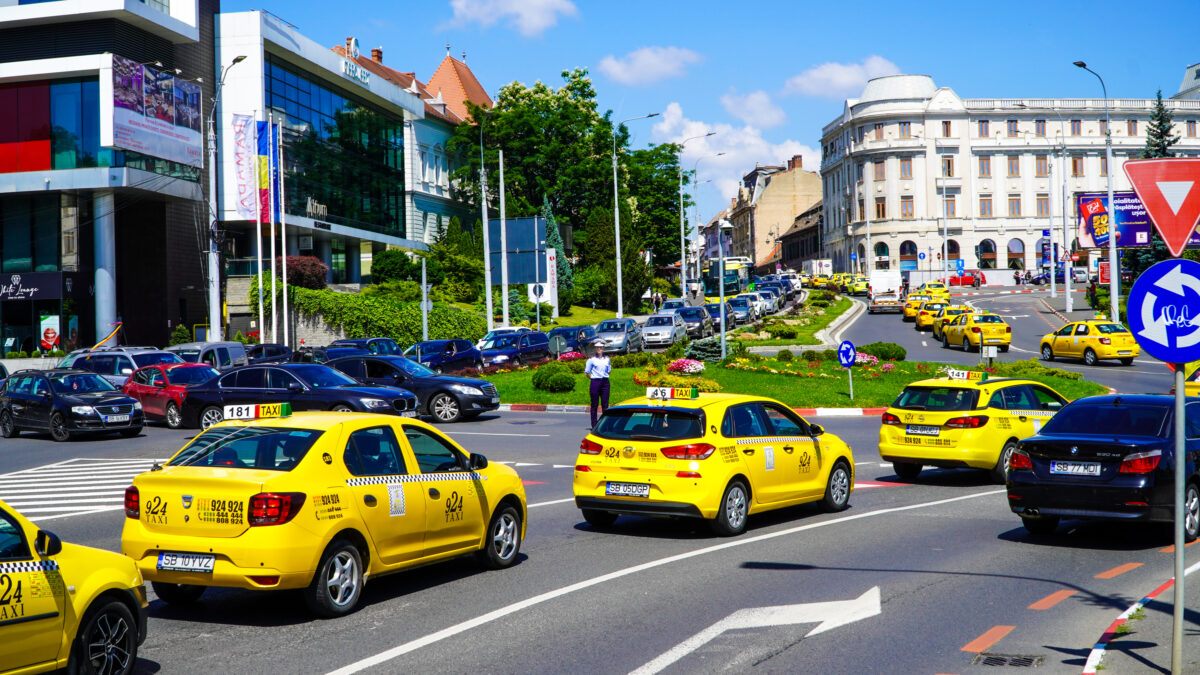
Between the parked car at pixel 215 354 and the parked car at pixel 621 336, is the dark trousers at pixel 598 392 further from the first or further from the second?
the parked car at pixel 621 336

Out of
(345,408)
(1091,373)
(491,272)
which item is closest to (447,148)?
(491,272)

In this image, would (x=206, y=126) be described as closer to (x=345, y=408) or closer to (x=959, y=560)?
(x=345, y=408)

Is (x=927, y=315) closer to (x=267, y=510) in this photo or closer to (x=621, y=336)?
(x=621, y=336)

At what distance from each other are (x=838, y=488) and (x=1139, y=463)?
3.85 m

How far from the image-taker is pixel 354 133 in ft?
220

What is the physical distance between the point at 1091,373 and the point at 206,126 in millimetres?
41298

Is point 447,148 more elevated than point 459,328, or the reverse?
point 447,148

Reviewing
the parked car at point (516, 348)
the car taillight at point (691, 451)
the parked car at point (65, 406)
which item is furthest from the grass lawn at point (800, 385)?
the car taillight at point (691, 451)

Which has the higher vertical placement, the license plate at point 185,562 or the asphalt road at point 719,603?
the license plate at point 185,562

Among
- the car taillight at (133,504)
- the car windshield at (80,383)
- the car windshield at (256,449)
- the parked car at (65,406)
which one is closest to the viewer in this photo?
the car taillight at (133,504)

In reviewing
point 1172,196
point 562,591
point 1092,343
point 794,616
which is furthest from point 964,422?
point 1092,343

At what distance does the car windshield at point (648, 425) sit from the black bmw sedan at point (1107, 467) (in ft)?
11.4

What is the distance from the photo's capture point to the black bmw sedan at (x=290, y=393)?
75.2 feet

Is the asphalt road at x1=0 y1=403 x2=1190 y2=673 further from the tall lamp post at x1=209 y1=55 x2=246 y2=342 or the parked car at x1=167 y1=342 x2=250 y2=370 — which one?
the tall lamp post at x1=209 y1=55 x2=246 y2=342
